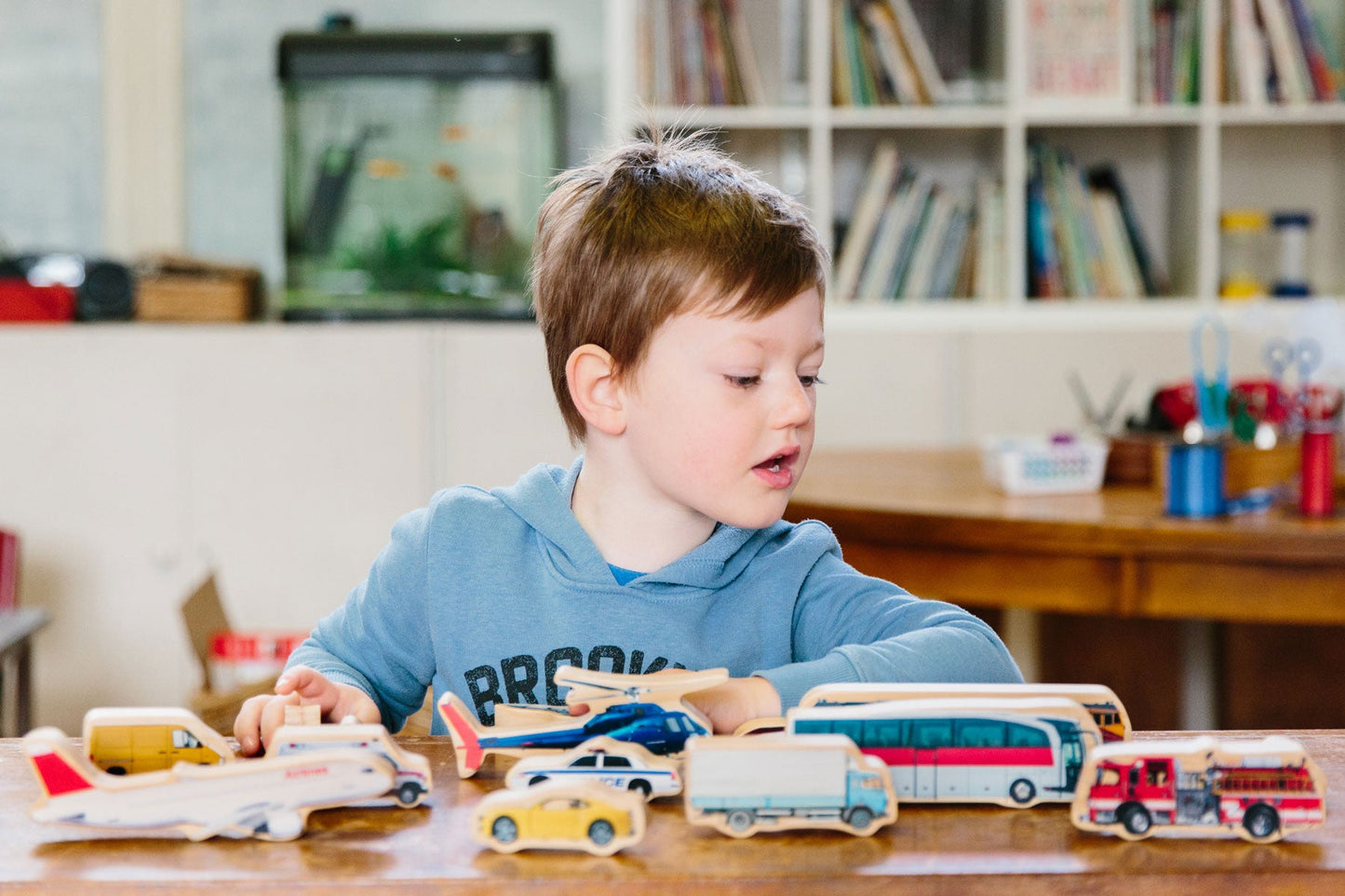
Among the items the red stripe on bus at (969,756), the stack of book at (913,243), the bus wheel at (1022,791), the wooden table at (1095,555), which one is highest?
the stack of book at (913,243)

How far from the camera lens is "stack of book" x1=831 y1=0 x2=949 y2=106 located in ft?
9.48

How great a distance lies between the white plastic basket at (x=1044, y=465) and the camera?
194cm

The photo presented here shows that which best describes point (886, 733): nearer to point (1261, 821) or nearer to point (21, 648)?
point (1261, 821)

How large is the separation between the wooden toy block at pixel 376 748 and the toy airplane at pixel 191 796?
0.03 meters

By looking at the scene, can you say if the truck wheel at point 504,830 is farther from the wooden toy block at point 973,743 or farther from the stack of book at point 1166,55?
the stack of book at point 1166,55

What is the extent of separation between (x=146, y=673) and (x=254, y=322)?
0.76 metres

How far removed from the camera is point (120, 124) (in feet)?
10.4

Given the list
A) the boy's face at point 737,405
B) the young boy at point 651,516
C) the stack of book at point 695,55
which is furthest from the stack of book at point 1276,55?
the boy's face at point 737,405

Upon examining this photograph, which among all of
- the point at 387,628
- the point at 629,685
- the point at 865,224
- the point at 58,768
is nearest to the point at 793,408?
the point at 629,685

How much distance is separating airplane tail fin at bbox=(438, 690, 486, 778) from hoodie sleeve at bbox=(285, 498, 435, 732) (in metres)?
0.35

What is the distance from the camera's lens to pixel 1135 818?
0.58 metres

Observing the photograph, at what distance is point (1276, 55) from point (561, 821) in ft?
9.16

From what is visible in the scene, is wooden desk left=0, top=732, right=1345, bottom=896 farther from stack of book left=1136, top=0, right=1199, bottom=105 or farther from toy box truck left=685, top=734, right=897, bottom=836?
stack of book left=1136, top=0, right=1199, bottom=105

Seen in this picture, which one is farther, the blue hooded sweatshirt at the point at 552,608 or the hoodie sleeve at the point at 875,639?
the blue hooded sweatshirt at the point at 552,608
